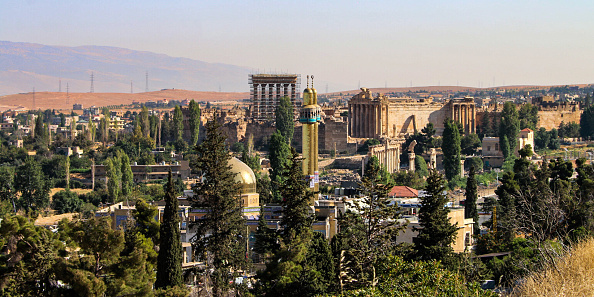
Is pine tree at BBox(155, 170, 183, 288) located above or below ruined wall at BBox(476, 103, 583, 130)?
below

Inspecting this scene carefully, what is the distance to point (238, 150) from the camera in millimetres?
88438

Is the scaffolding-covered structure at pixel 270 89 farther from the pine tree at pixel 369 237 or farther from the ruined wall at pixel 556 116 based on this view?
the pine tree at pixel 369 237

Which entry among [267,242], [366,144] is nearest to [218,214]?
[267,242]

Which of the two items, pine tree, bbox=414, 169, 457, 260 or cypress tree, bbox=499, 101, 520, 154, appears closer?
pine tree, bbox=414, 169, 457, 260

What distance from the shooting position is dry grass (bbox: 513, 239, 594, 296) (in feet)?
76.8

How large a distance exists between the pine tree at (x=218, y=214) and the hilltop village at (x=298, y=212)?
4 cm

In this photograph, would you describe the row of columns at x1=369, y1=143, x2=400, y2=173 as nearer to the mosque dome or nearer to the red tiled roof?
the red tiled roof

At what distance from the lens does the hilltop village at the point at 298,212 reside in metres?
27.5

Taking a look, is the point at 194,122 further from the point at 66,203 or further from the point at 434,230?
the point at 434,230

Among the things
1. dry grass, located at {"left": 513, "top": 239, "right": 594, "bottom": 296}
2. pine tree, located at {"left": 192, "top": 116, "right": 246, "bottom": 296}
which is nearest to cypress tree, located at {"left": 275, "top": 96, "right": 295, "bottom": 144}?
pine tree, located at {"left": 192, "top": 116, "right": 246, "bottom": 296}

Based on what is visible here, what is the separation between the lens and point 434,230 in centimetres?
3188

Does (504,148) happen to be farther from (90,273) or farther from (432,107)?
(90,273)

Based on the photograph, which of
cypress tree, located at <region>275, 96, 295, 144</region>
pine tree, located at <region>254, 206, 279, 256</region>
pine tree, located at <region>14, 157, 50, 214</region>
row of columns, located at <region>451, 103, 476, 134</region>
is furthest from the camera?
row of columns, located at <region>451, 103, 476, 134</region>

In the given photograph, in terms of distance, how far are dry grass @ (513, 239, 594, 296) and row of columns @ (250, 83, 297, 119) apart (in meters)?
79.2
